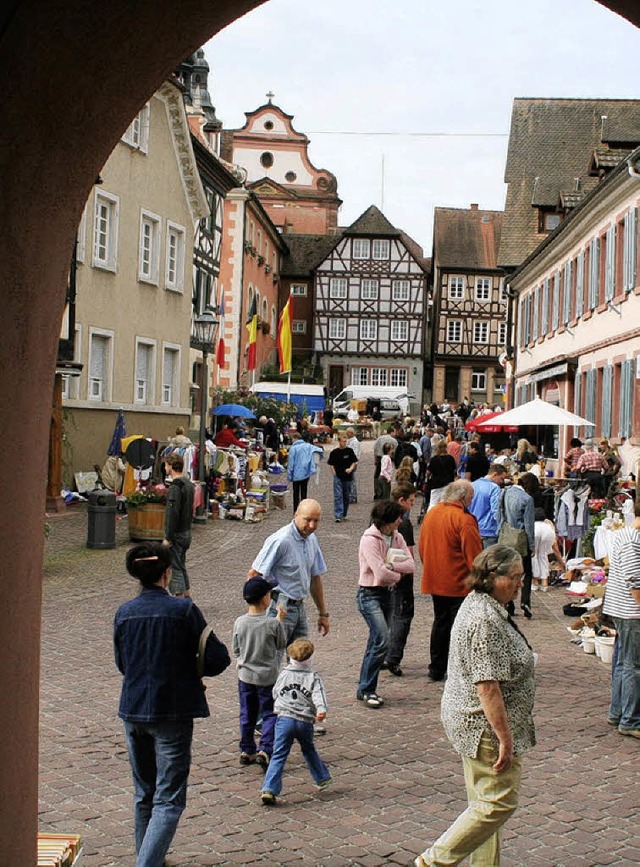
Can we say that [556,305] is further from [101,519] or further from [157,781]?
[157,781]

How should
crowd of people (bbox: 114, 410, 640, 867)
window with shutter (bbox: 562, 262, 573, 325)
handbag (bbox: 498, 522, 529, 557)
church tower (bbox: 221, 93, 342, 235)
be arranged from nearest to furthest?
crowd of people (bbox: 114, 410, 640, 867) < handbag (bbox: 498, 522, 529, 557) < window with shutter (bbox: 562, 262, 573, 325) < church tower (bbox: 221, 93, 342, 235)

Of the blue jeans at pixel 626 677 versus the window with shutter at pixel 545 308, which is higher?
the window with shutter at pixel 545 308

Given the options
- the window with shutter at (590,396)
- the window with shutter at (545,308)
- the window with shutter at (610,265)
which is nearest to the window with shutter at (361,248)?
the window with shutter at (545,308)

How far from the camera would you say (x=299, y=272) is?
71750 mm

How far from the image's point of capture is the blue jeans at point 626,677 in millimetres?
8445

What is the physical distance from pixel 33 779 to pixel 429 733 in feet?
15.1

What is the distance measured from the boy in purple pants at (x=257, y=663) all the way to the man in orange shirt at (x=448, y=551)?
2.79 meters

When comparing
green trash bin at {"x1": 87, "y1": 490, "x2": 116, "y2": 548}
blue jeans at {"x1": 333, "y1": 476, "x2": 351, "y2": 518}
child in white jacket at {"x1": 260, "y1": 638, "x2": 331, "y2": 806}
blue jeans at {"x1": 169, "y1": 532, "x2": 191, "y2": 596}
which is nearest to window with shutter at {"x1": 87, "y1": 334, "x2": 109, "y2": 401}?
blue jeans at {"x1": 333, "y1": 476, "x2": 351, "y2": 518}

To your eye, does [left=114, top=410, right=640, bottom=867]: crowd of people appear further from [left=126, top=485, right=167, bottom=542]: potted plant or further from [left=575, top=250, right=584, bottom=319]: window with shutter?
[left=575, top=250, right=584, bottom=319]: window with shutter

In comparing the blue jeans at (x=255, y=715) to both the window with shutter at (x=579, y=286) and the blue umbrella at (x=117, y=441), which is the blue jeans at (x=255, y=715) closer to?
the blue umbrella at (x=117, y=441)

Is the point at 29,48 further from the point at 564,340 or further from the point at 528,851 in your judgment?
the point at 564,340

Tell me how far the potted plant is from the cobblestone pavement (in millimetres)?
6166

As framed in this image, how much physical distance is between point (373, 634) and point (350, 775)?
2.03 metres

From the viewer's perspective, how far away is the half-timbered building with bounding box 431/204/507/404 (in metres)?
71.4
